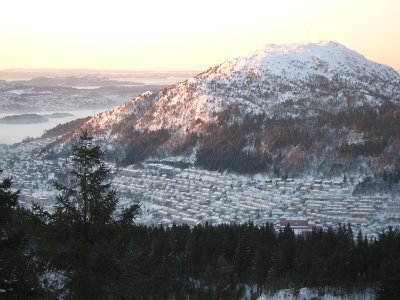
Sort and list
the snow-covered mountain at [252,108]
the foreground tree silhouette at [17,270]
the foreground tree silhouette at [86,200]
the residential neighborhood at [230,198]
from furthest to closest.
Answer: the snow-covered mountain at [252,108], the residential neighborhood at [230,198], the foreground tree silhouette at [86,200], the foreground tree silhouette at [17,270]

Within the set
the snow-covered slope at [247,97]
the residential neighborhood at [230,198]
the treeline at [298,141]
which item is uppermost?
the snow-covered slope at [247,97]

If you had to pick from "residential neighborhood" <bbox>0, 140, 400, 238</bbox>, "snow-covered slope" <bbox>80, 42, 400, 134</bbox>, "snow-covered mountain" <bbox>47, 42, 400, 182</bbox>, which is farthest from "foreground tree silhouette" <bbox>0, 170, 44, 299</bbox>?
"snow-covered slope" <bbox>80, 42, 400, 134</bbox>

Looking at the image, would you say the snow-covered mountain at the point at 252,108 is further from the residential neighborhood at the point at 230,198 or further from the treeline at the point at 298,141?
the residential neighborhood at the point at 230,198

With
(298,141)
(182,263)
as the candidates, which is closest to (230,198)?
(298,141)

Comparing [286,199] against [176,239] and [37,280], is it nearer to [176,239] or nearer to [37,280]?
[176,239]

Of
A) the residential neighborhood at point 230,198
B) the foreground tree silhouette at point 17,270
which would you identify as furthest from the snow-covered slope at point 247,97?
the foreground tree silhouette at point 17,270

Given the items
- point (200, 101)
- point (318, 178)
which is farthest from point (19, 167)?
point (318, 178)
